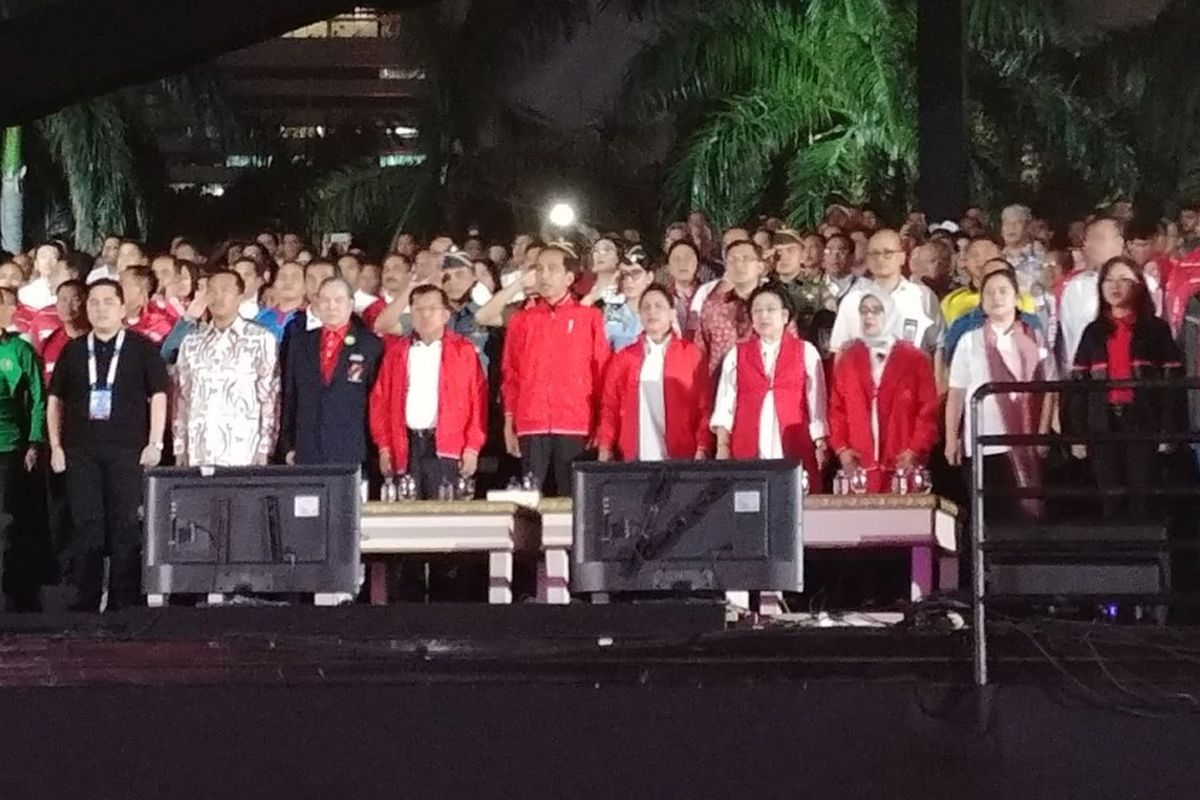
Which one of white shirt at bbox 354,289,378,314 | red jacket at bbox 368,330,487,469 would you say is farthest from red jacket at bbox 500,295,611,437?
A: white shirt at bbox 354,289,378,314

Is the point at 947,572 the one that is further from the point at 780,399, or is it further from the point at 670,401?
the point at 670,401

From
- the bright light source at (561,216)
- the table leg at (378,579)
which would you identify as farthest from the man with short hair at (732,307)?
the bright light source at (561,216)

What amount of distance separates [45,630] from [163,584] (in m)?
0.57

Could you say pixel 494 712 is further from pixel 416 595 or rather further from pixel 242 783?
pixel 416 595

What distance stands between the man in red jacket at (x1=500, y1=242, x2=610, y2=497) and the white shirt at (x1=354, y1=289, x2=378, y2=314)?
4.94 feet

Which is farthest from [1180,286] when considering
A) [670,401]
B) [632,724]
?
[632,724]

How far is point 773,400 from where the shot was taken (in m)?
11.2

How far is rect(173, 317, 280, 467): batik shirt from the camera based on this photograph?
11.2 meters

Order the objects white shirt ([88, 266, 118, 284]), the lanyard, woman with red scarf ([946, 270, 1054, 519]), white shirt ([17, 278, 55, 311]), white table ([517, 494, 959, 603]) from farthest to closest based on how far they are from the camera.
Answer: white shirt ([88, 266, 118, 284]), white shirt ([17, 278, 55, 311]), the lanyard, woman with red scarf ([946, 270, 1054, 519]), white table ([517, 494, 959, 603])

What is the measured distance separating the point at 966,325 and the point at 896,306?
51 centimetres

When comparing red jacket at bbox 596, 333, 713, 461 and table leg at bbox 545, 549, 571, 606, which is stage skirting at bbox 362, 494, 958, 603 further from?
red jacket at bbox 596, 333, 713, 461

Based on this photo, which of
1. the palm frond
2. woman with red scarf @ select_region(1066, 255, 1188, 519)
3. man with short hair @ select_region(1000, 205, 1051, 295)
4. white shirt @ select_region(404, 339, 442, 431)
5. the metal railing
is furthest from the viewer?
the palm frond

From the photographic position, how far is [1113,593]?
765 centimetres

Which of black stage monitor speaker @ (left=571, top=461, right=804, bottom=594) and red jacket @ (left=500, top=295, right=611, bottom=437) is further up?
red jacket @ (left=500, top=295, right=611, bottom=437)
